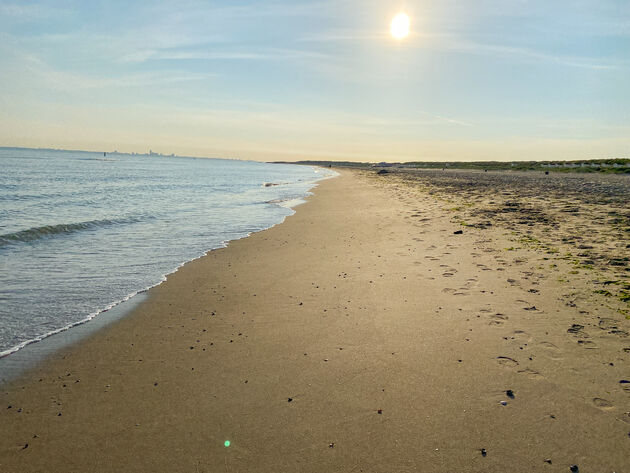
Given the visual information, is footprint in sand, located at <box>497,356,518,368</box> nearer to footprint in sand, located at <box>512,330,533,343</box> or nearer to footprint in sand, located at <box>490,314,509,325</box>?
footprint in sand, located at <box>512,330,533,343</box>

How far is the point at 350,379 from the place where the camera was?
187 inches

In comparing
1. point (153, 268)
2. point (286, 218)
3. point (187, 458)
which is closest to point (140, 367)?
point (187, 458)

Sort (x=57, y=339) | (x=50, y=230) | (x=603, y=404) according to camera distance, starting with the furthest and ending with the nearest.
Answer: (x=50, y=230)
(x=57, y=339)
(x=603, y=404)

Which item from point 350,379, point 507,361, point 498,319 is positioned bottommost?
point 350,379

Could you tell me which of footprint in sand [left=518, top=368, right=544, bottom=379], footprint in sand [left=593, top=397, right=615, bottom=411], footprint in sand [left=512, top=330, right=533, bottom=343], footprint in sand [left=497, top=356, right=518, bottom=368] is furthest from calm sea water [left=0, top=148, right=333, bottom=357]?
footprint in sand [left=593, top=397, right=615, bottom=411]

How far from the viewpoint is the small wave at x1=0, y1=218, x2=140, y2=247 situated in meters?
13.9

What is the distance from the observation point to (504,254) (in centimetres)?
1048

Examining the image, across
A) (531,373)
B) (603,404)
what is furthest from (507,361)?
(603,404)

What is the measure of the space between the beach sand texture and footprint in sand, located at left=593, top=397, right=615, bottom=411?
27mm

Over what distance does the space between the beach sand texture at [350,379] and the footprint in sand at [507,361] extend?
1.2 inches

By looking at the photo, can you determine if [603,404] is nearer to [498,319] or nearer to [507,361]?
[507,361]

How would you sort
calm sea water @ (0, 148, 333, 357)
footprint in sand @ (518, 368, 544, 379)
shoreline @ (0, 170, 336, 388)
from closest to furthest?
footprint in sand @ (518, 368, 544, 379), shoreline @ (0, 170, 336, 388), calm sea water @ (0, 148, 333, 357)

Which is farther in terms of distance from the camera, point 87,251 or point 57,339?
point 87,251

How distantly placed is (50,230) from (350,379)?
1647cm
